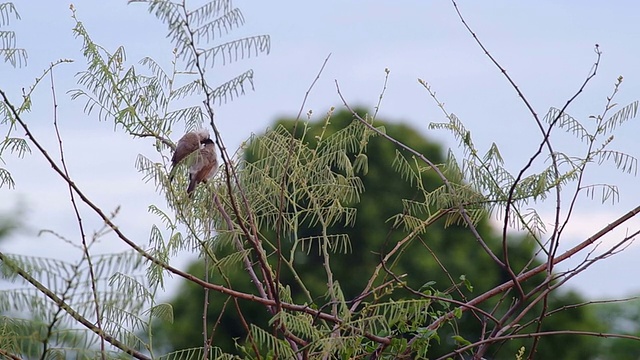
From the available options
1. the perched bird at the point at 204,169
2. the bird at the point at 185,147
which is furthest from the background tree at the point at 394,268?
the bird at the point at 185,147

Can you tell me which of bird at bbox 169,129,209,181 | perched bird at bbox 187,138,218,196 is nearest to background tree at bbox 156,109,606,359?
perched bird at bbox 187,138,218,196

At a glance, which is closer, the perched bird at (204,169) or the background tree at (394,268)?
the perched bird at (204,169)

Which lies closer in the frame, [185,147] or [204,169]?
[185,147]

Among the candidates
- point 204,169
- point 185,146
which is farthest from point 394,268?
point 185,146

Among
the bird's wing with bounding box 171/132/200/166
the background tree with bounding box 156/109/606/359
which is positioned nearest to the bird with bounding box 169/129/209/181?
the bird's wing with bounding box 171/132/200/166

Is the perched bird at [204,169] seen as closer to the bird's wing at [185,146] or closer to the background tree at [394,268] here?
the bird's wing at [185,146]

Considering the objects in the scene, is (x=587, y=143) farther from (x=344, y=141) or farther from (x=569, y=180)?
(x=344, y=141)

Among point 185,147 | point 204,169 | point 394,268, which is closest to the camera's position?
point 185,147

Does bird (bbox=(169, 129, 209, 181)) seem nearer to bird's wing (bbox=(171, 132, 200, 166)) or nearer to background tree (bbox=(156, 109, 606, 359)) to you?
bird's wing (bbox=(171, 132, 200, 166))

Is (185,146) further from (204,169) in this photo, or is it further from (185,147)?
(204,169)

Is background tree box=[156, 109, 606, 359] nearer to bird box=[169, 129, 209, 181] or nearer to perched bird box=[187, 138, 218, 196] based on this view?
perched bird box=[187, 138, 218, 196]

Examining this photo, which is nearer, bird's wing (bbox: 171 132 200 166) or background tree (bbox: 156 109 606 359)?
bird's wing (bbox: 171 132 200 166)

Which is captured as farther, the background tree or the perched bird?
the background tree

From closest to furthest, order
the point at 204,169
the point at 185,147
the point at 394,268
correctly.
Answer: the point at 185,147
the point at 204,169
the point at 394,268
